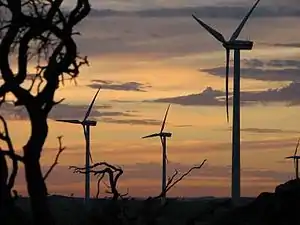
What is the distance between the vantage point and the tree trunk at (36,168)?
21344 mm

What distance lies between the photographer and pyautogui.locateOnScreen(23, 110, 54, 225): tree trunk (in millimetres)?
21344

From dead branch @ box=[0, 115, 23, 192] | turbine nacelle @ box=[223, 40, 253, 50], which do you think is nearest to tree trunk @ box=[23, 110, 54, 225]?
dead branch @ box=[0, 115, 23, 192]

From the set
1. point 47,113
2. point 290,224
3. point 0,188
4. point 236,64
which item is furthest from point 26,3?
point 236,64

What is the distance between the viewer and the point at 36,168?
70.2ft

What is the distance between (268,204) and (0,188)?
15006 mm

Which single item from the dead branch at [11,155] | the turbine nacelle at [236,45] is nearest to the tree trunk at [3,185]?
the dead branch at [11,155]

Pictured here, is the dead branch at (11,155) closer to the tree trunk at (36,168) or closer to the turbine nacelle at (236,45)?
the tree trunk at (36,168)

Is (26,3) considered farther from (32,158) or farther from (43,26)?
(32,158)

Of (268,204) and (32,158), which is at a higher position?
(32,158)

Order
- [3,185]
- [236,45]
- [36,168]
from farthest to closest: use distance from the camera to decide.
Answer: [236,45]
[3,185]
[36,168]

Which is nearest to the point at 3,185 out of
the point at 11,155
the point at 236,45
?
the point at 11,155

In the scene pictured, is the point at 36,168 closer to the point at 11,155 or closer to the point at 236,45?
the point at 11,155

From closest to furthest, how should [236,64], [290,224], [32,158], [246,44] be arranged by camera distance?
1. [32,158]
2. [290,224]
3. [236,64]
4. [246,44]

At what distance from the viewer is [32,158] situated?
70.0 ft
